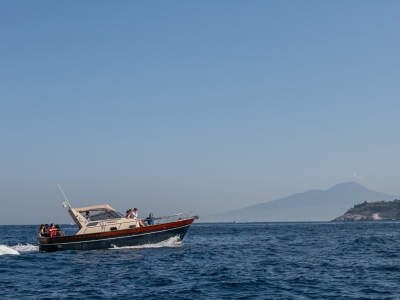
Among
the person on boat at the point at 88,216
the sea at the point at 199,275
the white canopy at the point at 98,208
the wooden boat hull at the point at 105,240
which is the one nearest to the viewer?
the sea at the point at 199,275

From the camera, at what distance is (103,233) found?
3694 centimetres

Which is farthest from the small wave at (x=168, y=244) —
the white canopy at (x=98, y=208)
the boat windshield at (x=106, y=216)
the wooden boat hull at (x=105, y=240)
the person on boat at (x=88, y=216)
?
the person on boat at (x=88, y=216)

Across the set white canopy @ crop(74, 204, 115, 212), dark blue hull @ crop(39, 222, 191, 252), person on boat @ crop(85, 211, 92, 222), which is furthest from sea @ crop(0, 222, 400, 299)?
white canopy @ crop(74, 204, 115, 212)

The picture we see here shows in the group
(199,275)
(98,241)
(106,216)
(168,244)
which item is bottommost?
(199,275)

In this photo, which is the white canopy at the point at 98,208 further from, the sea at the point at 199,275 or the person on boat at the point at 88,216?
the sea at the point at 199,275

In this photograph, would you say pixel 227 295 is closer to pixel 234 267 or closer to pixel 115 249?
pixel 234 267

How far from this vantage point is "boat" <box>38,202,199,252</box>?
37000 mm

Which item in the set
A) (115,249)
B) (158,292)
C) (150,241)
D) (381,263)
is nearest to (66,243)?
(115,249)

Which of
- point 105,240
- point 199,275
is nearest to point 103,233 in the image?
point 105,240

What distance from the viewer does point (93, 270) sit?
1041 inches

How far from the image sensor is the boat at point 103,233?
121 feet

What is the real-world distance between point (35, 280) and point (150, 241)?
15638 mm

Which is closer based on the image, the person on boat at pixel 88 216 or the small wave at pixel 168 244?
the person on boat at pixel 88 216

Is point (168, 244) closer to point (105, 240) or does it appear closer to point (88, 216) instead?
point (105, 240)
